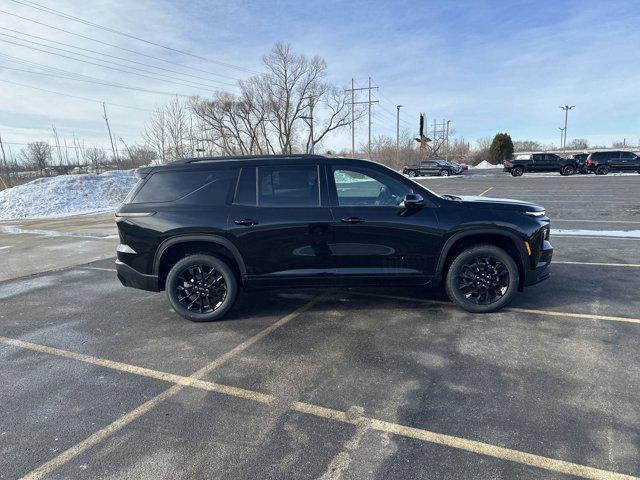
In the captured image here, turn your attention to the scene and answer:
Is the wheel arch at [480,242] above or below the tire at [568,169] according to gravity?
below

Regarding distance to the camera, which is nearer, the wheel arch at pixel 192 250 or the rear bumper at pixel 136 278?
the wheel arch at pixel 192 250

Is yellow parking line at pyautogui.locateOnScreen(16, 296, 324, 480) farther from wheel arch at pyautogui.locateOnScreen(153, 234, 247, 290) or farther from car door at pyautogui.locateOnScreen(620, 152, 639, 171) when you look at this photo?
car door at pyautogui.locateOnScreen(620, 152, 639, 171)

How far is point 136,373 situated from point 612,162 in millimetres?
38484

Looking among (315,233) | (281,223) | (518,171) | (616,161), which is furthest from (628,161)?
(281,223)

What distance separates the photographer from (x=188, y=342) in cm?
428

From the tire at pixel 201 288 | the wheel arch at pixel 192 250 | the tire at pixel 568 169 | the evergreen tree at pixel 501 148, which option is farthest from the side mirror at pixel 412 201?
the evergreen tree at pixel 501 148

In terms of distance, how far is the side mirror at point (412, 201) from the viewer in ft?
14.6

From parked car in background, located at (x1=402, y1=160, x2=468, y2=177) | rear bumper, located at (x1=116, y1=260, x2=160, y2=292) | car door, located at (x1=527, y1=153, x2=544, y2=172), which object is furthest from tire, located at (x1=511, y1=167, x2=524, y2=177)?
rear bumper, located at (x1=116, y1=260, x2=160, y2=292)

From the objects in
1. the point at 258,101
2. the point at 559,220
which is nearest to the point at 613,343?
the point at 559,220

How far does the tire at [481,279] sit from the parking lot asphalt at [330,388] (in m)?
0.21

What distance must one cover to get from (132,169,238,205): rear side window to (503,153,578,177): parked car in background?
118 ft

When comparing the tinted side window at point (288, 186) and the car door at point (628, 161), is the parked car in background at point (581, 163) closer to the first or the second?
the car door at point (628, 161)

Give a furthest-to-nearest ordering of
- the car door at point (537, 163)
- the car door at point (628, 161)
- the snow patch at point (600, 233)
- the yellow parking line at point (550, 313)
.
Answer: the car door at point (537, 163) → the car door at point (628, 161) → the snow patch at point (600, 233) → the yellow parking line at point (550, 313)

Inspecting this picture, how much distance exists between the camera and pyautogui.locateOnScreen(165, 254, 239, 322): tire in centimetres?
473
